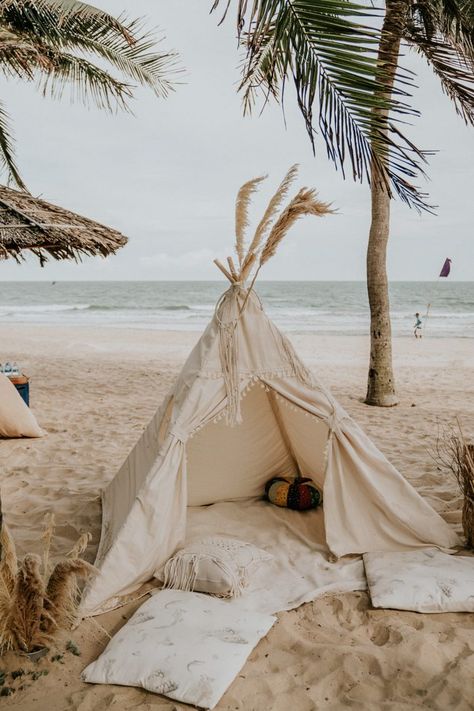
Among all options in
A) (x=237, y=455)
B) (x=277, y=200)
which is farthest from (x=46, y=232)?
(x=237, y=455)

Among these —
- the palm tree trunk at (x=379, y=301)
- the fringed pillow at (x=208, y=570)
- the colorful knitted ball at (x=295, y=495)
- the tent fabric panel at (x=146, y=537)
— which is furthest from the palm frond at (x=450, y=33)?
the fringed pillow at (x=208, y=570)

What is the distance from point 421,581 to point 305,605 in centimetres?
66

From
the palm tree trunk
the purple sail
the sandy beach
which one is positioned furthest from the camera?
the purple sail

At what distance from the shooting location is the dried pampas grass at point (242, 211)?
11.1ft

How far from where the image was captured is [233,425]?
3588 millimetres

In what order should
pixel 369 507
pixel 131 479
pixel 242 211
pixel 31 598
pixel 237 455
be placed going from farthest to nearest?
pixel 237 455 < pixel 131 479 < pixel 369 507 < pixel 242 211 < pixel 31 598

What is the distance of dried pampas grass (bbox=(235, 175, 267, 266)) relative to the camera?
3.40 m

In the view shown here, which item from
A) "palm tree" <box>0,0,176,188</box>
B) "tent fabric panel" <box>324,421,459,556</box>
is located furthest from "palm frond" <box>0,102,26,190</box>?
"tent fabric panel" <box>324,421,459,556</box>

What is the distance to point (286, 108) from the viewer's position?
87.0 inches

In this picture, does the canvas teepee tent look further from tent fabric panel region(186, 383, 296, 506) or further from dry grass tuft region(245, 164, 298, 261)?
tent fabric panel region(186, 383, 296, 506)

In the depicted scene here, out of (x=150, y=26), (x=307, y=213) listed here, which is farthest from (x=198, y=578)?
(x=150, y=26)

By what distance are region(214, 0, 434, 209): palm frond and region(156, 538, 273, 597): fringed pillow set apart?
219 centimetres

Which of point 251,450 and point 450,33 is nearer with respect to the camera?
point 251,450

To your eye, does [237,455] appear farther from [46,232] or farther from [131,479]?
[46,232]
